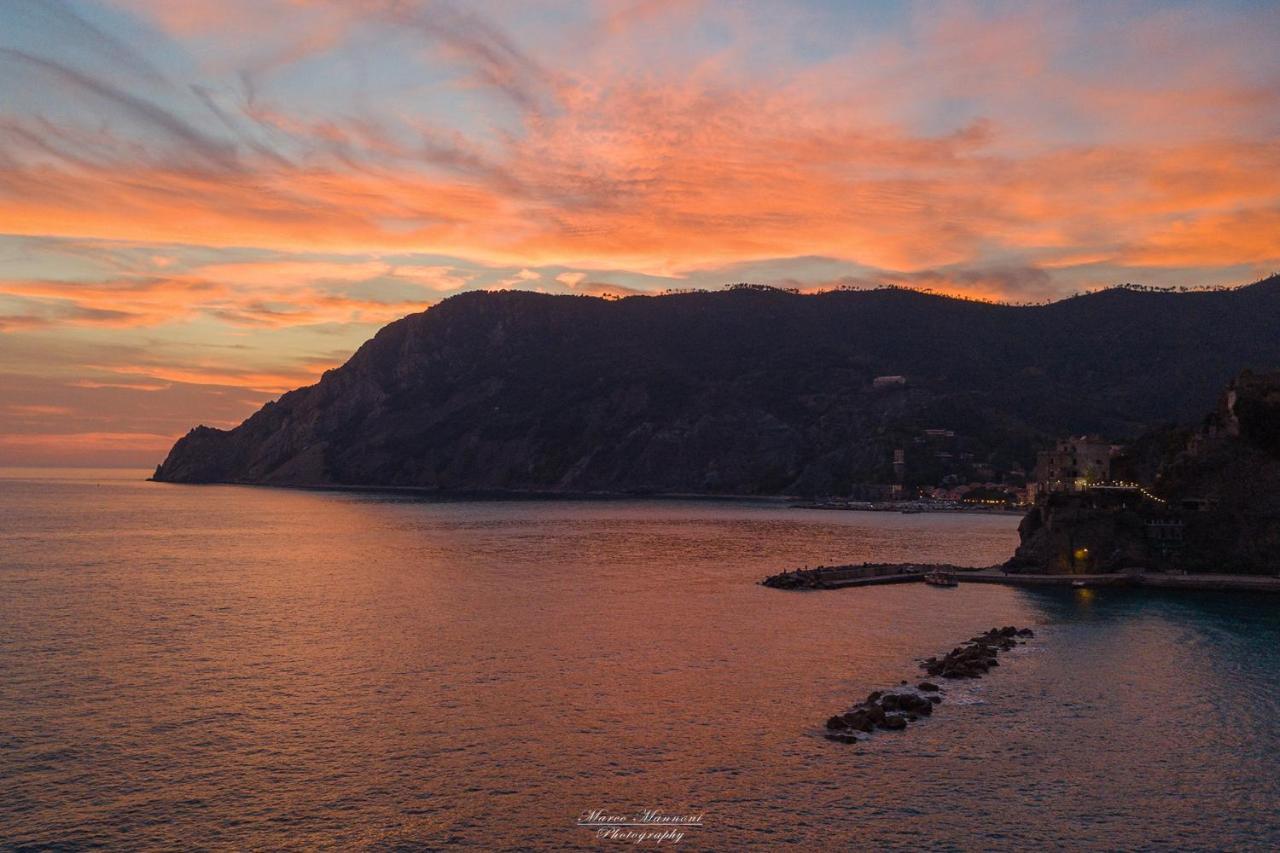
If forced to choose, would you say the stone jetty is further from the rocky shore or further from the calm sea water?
the rocky shore

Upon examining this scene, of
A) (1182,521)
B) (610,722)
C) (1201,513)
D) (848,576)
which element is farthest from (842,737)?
(1201,513)

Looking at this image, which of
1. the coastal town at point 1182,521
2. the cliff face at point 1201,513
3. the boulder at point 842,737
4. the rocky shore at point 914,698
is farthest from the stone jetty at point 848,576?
the boulder at point 842,737

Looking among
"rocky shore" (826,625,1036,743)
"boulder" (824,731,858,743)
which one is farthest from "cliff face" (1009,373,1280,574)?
"boulder" (824,731,858,743)

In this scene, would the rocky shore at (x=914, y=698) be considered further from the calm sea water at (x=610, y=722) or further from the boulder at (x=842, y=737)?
the calm sea water at (x=610, y=722)

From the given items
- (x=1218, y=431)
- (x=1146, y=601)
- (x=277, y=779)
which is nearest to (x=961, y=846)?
(x=277, y=779)

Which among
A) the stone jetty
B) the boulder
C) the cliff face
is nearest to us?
the boulder

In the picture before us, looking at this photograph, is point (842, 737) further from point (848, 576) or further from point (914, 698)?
point (848, 576)

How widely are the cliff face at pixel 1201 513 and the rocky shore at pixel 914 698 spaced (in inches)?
2037

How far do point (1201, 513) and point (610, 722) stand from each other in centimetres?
9867

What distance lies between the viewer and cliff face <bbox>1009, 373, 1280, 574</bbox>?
116312mm

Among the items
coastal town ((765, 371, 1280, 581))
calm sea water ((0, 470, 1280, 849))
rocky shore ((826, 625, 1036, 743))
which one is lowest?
calm sea water ((0, 470, 1280, 849))

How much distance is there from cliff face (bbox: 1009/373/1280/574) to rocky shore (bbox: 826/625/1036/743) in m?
51.8

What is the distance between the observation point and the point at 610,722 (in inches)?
2191

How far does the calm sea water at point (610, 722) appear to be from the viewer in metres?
41.3
